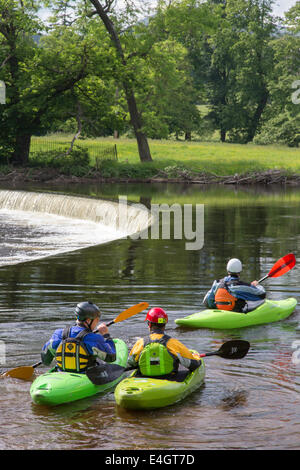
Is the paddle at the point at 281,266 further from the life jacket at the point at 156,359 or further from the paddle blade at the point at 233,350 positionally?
the life jacket at the point at 156,359

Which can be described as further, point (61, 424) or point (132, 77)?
point (132, 77)

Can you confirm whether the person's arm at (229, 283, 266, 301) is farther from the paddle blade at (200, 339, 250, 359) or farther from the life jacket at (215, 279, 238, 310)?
the paddle blade at (200, 339, 250, 359)

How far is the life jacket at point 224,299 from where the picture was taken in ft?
39.7

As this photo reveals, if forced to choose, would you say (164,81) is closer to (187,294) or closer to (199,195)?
(199,195)

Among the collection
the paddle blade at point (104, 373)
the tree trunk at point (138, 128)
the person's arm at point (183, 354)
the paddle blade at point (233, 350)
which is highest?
the tree trunk at point (138, 128)

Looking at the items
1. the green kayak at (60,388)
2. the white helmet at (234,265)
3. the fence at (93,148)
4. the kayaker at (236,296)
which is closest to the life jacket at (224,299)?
the kayaker at (236,296)

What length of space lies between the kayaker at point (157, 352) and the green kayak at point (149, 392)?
0.37 feet

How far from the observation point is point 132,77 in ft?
142

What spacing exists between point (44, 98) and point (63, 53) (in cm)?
276

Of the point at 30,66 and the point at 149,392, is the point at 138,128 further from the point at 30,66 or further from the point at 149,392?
the point at 149,392

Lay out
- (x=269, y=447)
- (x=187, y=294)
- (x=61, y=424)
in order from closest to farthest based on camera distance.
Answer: (x=269, y=447)
(x=61, y=424)
(x=187, y=294)

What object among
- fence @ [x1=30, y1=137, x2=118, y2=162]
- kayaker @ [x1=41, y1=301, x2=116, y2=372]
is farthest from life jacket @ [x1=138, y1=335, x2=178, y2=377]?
fence @ [x1=30, y1=137, x2=118, y2=162]

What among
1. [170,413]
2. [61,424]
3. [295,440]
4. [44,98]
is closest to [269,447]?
[295,440]

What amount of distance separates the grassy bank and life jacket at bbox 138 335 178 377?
3514 centimetres
